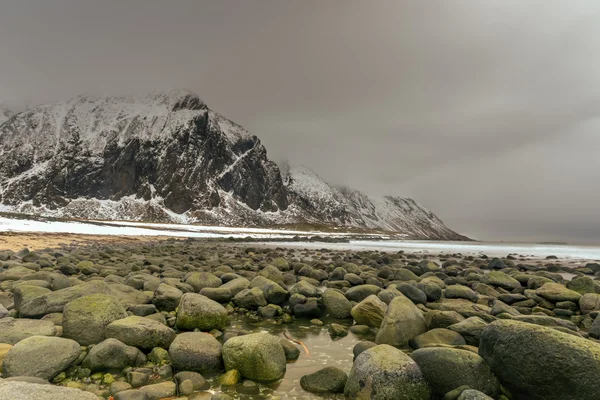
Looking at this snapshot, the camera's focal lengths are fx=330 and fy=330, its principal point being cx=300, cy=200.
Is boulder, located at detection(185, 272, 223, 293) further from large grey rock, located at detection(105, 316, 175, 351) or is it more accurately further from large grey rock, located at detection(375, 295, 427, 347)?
large grey rock, located at detection(375, 295, 427, 347)

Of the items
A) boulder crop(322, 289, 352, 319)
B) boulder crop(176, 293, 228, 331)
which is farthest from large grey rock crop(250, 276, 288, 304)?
boulder crop(176, 293, 228, 331)

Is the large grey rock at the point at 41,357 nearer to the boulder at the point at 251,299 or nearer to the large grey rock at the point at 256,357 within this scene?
the large grey rock at the point at 256,357

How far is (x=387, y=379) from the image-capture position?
16.4ft

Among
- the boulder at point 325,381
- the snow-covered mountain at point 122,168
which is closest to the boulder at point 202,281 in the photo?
the boulder at point 325,381

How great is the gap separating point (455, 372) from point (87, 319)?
7.05 metres

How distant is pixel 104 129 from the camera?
182750mm

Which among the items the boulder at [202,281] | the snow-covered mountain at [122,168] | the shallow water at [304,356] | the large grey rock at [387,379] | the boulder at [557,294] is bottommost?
the shallow water at [304,356]

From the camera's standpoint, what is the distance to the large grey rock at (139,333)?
658 centimetres

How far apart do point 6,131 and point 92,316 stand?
227688 millimetres

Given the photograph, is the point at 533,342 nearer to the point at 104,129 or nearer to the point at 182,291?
the point at 182,291

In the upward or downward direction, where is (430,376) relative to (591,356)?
downward

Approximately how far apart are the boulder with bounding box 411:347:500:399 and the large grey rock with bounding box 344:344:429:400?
0.74 feet

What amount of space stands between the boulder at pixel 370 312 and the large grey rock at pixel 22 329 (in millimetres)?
7210

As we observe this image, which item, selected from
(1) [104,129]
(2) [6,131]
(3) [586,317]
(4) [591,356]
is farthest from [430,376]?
(2) [6,131]
